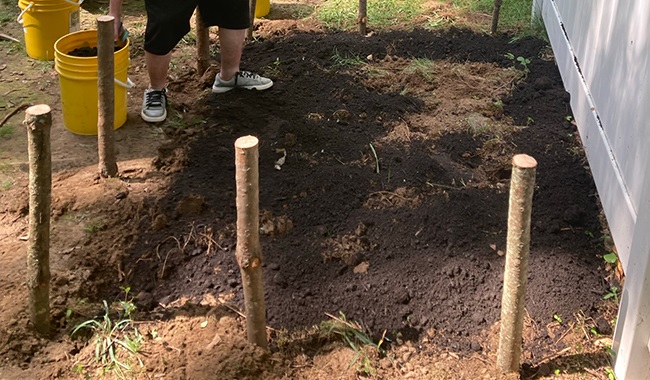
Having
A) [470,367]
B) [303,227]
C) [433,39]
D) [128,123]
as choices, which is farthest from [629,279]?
[433,39]

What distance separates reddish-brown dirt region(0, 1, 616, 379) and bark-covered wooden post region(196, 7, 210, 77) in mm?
186

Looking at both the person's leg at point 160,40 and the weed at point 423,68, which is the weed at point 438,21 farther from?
the person's leg at point 160,40

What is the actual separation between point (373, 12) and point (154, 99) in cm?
289

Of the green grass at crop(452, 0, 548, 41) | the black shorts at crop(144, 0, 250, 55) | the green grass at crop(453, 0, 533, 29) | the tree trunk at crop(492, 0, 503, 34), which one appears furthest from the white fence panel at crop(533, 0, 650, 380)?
the black shorts at crop(144, 0, 250, 55)

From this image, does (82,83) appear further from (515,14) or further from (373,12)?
(515,14)

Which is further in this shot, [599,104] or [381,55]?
[381,55]

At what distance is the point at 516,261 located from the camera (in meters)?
2.82

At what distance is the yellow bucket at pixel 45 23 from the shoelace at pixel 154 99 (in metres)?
1.38

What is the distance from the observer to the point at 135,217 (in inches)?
157

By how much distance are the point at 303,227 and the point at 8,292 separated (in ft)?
4.70

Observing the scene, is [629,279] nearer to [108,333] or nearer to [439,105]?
[108,333]

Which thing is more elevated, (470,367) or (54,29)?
(54,29)

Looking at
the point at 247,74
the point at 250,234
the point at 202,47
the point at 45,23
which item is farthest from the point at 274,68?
the point at 250,234

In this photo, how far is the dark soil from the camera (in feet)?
11.4
